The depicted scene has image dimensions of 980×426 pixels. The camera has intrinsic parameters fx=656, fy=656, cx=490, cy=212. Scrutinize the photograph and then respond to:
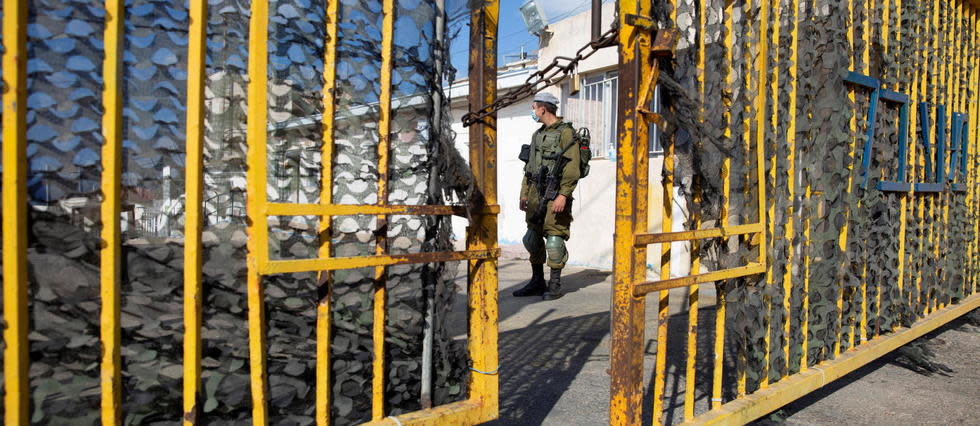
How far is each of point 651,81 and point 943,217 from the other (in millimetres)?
3194

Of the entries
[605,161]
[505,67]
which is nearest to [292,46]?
[605,161]

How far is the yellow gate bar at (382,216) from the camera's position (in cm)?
173

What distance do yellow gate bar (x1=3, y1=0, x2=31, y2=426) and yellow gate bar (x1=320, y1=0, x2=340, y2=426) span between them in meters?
0.61

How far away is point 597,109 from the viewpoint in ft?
25.7

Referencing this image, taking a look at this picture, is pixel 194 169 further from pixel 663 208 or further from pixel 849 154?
pixel 849 154

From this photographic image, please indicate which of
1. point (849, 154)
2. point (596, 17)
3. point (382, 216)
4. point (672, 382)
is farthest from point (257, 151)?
point (849, 154)

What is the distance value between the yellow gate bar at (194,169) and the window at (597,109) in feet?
21.6

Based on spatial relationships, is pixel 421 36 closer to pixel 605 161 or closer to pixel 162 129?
pixel 162 129

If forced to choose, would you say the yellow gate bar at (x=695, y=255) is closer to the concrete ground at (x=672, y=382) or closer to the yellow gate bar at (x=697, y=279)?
the yellow gate bar at (x=697, y=279)

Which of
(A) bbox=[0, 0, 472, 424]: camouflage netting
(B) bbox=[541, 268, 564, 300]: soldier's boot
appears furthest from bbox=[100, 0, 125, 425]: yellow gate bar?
(B) bbox=[541, 268, 564, 300]: soldier's boot

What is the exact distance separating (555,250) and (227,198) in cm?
396

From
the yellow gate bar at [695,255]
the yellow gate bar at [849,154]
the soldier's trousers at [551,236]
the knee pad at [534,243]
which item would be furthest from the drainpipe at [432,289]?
the knee pad at [534,243]

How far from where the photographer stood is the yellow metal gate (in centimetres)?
205

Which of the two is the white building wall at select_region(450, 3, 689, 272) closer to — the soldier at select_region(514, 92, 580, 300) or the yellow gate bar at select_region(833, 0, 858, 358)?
the soldier at select_region(514, 92, 580, 300)
